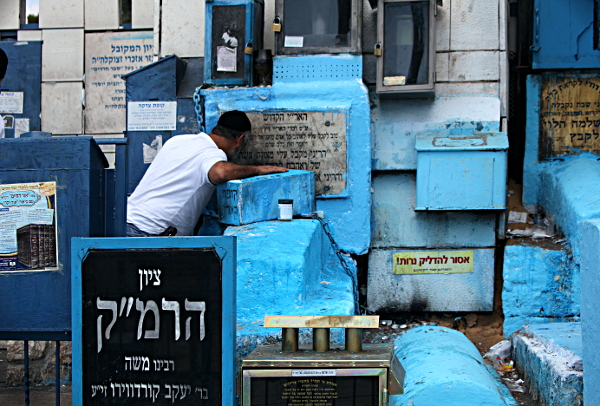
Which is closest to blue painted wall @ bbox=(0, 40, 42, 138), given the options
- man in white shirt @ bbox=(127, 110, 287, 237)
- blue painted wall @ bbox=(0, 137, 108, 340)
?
man in white shirt @ bbox=(127, 110, 287, 237)

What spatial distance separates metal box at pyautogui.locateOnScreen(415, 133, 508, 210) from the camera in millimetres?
6273

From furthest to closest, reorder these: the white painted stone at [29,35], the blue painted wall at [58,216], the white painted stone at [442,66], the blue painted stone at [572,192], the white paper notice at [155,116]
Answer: the white painted stone at [29,35] < the white painted stone at [442,66] < the white paper notice at [155,116] < the blue painted stone at [572,192] < the blue painted wall at [58,216]

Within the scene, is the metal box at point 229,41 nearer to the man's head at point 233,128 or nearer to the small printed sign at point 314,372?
the man's head at point 233,128

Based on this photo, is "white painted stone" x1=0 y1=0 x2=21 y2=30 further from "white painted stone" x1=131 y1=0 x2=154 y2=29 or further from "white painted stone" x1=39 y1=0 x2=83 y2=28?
"white painted stone" x1=131 y1=0 x2=154 y2=29

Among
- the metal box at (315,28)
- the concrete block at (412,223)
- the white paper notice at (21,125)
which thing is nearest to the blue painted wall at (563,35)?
the concrete block at (412,223)

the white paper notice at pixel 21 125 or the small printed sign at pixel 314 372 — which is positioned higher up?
the white paper notice at pixel 21 125

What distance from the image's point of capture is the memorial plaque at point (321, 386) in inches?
105

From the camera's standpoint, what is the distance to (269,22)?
7059 millimetres

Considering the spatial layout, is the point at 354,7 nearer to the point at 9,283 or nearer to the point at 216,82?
the point at 216,82

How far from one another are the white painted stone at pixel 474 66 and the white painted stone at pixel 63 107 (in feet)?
15.7

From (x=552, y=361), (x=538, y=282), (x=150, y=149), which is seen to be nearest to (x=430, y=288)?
(x=538, y=282)

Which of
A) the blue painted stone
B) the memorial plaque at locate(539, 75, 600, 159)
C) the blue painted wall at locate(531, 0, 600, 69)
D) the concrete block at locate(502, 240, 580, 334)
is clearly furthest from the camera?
the memorial plaque at locate(539, 75, 600, 159)

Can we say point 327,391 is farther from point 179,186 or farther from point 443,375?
point 179,186

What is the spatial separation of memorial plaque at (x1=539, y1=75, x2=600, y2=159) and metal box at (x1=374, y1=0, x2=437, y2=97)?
1691 mm
